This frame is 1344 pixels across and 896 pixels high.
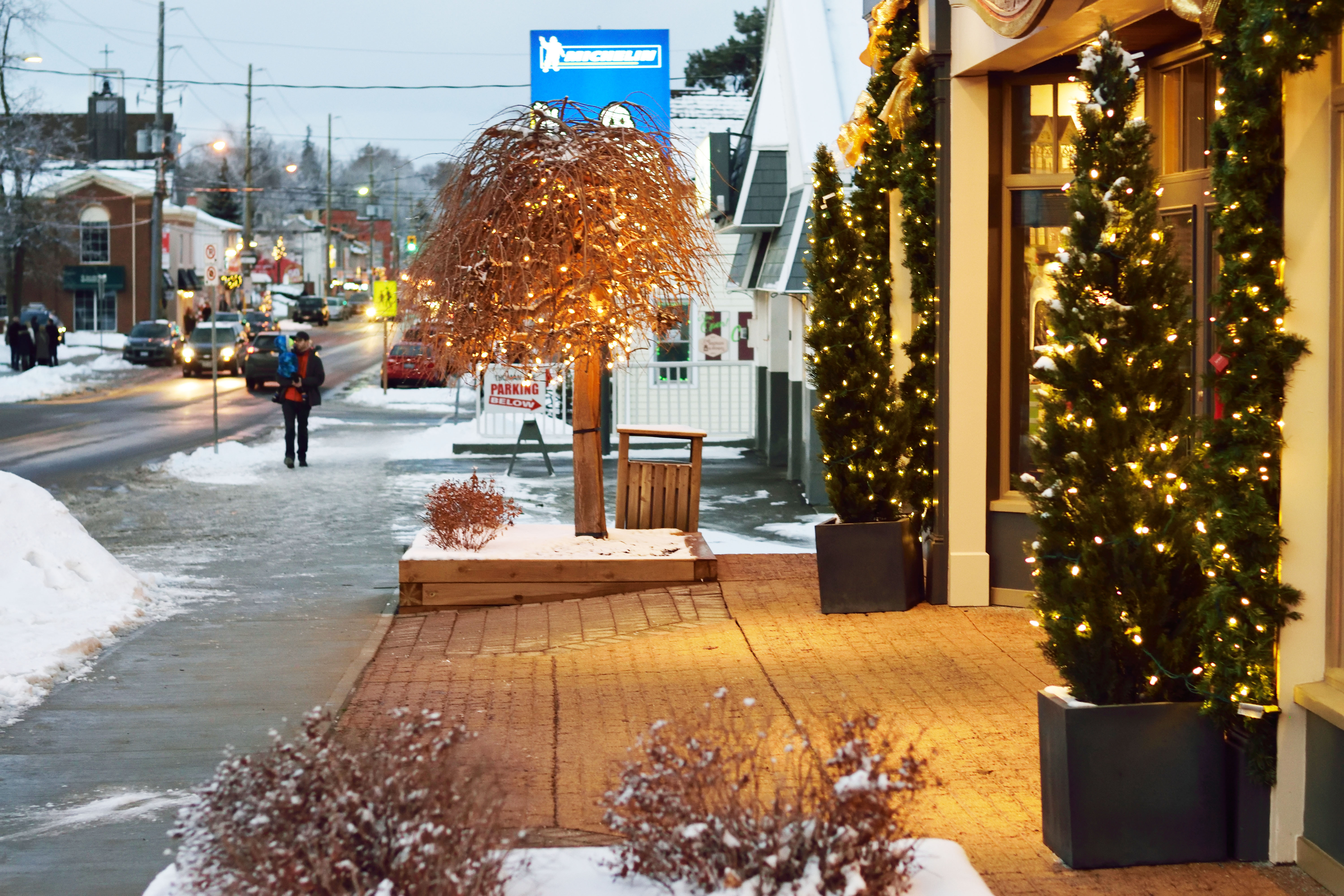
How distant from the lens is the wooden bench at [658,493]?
499 inches

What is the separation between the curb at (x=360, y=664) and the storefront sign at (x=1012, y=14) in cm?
520

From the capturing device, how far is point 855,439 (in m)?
10.3

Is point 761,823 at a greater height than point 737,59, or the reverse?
point 737,59

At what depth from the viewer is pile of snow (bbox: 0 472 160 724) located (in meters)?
8.71

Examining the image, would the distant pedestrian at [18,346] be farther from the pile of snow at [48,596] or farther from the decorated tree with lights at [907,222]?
the decorated tree with lights at [907,222]

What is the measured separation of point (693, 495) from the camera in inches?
500

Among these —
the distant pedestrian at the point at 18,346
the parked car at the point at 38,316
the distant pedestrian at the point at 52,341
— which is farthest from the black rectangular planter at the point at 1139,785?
the parked car at the point at 38,316

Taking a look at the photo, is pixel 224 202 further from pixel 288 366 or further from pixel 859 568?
pixel 859 568

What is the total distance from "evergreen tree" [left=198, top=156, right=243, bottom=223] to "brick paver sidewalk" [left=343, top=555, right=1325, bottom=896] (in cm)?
9824

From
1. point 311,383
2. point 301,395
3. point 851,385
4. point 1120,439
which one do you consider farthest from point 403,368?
point 1120,439

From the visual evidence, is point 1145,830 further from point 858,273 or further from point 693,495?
point 693,495

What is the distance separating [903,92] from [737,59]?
48.2 m

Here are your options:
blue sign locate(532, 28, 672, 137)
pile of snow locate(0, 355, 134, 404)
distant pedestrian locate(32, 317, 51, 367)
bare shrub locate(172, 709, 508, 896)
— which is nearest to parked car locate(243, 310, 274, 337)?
pile of snow locate(0, 355, 134, 404)

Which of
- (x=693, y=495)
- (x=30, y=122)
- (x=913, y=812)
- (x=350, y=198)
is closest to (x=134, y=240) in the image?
(x=30, y=122)
